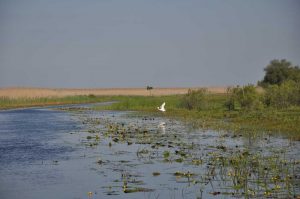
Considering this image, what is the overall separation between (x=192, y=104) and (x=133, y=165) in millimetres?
30093

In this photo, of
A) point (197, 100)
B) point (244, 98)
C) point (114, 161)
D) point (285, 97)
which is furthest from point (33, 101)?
point (114, 161)

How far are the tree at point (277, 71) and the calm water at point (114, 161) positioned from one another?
48357 mm

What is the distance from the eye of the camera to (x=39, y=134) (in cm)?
2803

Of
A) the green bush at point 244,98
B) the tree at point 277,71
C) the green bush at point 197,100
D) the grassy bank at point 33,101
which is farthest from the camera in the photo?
the tree at point 277,71

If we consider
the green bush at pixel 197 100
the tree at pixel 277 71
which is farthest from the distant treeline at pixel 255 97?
the tree at pixel 277 71

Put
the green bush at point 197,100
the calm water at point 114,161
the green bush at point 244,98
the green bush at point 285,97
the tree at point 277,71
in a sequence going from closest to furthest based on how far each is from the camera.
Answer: the calm water at point 114,161 → the green bush at point 285,97 → the green bush at point 244,98 → the green bush at point 197,100 → the tree at point 277,71

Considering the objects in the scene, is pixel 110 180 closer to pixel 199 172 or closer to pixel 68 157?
pixel 199 172

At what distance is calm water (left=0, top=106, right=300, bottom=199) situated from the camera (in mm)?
13055

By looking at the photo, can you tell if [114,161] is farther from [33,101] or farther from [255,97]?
[33,101]

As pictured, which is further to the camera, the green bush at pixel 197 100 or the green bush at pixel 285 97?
the green bush at pixel 197 100

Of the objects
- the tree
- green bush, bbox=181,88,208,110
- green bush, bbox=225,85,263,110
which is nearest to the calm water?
green bush, bbox=225,85,263,110

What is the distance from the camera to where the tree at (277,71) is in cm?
7375

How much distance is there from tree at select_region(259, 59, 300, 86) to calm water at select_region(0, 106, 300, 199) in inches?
1904

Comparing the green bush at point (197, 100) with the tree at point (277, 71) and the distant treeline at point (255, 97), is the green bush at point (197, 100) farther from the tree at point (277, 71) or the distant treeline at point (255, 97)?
the tree at point (277, 71)
